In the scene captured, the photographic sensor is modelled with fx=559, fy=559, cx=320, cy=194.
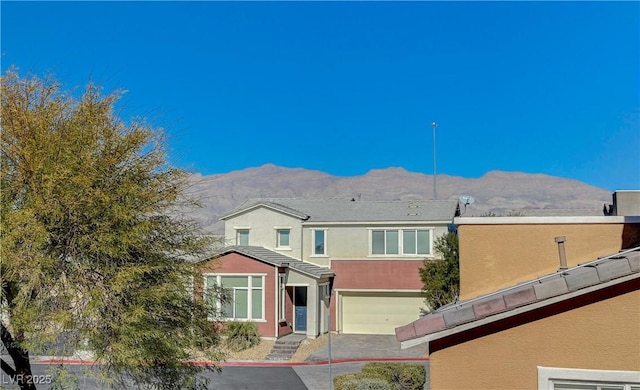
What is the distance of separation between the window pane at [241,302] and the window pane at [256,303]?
0.32 meters

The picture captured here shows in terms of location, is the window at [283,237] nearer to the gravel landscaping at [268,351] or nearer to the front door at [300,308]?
the front door at [300,308]

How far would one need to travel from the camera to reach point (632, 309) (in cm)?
519

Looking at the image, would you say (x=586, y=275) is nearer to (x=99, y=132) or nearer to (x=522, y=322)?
(x=522, y=322)

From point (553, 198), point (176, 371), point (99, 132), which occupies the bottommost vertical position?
point (176, 371)

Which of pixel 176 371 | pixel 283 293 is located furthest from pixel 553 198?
pixel 176 371

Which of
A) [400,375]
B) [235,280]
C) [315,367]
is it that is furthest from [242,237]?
[400,375]

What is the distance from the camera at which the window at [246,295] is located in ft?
90.2

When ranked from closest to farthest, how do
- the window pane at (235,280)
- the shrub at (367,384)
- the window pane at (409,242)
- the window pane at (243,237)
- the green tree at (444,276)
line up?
1. the shrub at (367,384)
2. the green tree at (444,276)
3. the window pane at (235,280)
4. the window pane at (409,242)
5. the window pane at (243,237)

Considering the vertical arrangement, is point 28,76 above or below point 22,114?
above

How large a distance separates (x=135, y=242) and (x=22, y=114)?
9.29 ft

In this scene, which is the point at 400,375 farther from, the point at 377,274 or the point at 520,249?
the point at 377,274

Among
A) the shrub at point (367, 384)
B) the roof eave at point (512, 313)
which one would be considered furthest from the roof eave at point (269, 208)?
the roof eave at point (512, 313)

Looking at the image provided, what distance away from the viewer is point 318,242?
3089 centimetres

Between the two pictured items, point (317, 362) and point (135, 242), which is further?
point (317, 362)
